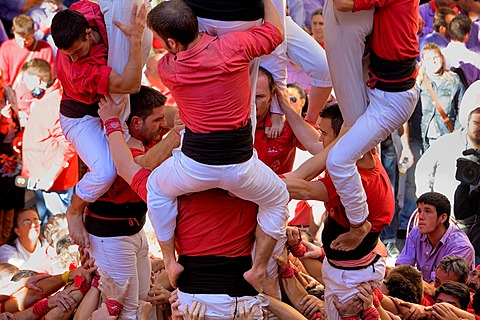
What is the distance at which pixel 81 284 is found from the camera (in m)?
5.30

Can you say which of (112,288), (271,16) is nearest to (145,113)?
(112,288)

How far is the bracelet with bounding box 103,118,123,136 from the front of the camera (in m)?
4.82

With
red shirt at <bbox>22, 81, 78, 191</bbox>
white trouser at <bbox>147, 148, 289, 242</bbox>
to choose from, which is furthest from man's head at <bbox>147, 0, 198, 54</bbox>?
red shirt at <bbox>22, 81, 78, 191</bbox>

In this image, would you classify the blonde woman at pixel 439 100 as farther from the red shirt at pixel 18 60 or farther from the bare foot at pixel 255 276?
the bare foot at pixel 255 276

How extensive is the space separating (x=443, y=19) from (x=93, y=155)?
4812mm

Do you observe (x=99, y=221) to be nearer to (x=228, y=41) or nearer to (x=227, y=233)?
(x=227, y=233)

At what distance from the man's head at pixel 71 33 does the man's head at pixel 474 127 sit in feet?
14.7

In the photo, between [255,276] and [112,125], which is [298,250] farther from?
[112,125]

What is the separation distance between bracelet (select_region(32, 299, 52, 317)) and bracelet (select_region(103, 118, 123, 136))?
111 cm

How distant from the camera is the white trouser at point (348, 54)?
14.7 feet

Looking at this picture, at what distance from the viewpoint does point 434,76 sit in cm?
859

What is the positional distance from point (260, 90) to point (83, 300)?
4.85 feet

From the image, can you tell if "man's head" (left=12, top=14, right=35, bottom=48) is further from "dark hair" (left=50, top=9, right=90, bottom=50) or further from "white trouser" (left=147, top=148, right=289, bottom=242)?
"white trouser" (left=147, top=148, right=289, bottom=242)

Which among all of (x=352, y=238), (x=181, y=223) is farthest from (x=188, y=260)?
(x=352, y=238)
